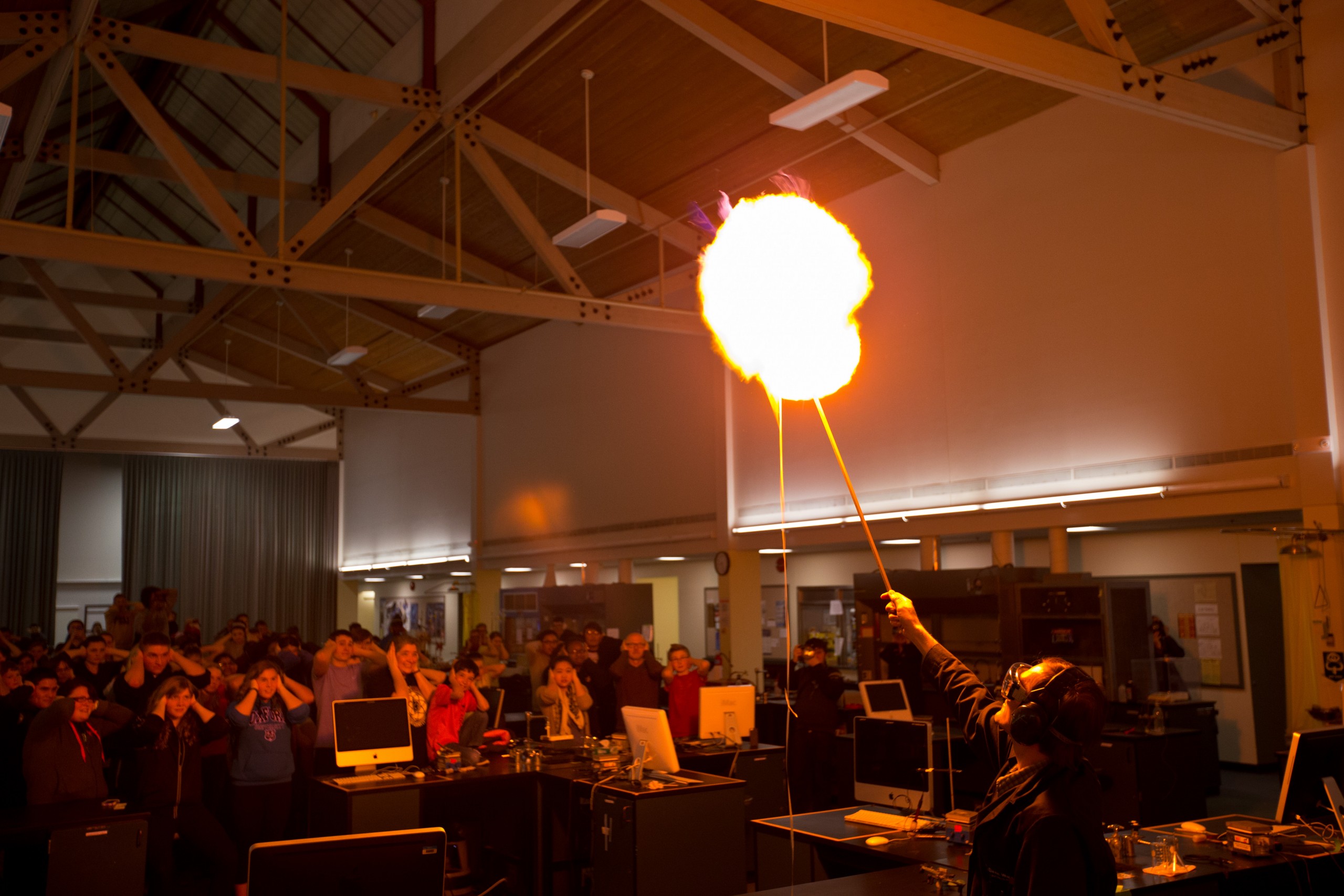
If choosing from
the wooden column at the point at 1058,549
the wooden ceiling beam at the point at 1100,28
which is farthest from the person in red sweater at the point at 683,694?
the wooden ceiling beam at the point at 1100,28

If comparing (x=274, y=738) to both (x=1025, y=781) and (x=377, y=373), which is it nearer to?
(x=1025, y=781)

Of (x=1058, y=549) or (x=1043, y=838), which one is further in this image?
(x=1058, y=549)

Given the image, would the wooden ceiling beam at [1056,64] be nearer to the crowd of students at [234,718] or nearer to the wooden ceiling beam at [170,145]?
the crowd of students at [234,718]

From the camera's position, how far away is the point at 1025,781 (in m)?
2.50

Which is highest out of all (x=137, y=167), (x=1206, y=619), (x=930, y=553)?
(x=137, y=167)

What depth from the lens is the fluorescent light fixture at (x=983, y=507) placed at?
848cm

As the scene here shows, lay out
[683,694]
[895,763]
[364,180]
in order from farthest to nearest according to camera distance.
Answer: [364,180] < [683,694] < [895,763]

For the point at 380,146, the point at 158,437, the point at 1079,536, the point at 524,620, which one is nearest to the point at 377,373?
the point at 158,437

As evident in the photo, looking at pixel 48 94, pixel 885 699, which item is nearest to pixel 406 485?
pixel 48 94

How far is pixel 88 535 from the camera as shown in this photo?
2045cm

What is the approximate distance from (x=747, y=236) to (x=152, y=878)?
193 inches

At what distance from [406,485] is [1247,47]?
53.8ft

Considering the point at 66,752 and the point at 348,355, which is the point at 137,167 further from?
the point at 66,752

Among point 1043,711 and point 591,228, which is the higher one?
point 591,228
